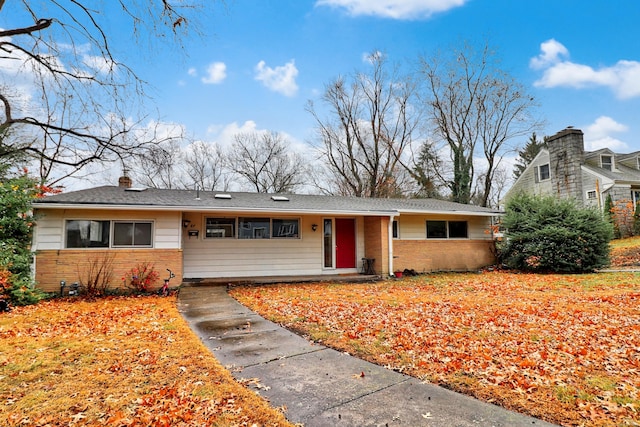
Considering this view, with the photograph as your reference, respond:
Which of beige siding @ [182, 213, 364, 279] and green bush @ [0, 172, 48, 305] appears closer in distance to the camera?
green bush @ [0, 172, 48, 305]

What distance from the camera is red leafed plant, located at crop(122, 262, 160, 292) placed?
930 cm

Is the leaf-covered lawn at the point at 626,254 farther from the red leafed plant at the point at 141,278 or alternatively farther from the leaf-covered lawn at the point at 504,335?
the red leafed plant at the point at 141,278

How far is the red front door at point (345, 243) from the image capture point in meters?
12.9

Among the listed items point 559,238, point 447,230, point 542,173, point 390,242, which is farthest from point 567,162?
point 390,242

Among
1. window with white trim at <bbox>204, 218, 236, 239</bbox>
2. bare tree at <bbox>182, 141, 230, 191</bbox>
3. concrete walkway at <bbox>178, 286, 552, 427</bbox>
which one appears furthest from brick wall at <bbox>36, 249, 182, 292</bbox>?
bare tree at <bbox>182, 141, 230, 191</bbox>

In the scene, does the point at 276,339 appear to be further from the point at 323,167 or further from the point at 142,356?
the point at 323,167

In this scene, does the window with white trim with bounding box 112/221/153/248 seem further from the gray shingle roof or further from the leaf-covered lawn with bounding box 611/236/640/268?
the leaf-covered lawn with bounding box 611/236/640/268

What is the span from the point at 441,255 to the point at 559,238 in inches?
169

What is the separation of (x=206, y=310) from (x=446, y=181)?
71.7 feet

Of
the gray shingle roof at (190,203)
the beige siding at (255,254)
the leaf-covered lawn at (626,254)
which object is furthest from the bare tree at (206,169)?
the leaf-covered lawn at (626,254)

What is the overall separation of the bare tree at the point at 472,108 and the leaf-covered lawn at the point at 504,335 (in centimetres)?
1498

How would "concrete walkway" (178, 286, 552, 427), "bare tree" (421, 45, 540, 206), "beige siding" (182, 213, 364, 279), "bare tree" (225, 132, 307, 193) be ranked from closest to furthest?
1. "concrete walkway" (178, 286, 552, 427)
2. "beige siding" (182, 213, 364, 279)
3. "bare tree" (421, 45, 540, 206)
4. "bare tree" (225, 132, 307, 193)

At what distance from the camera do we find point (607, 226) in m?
12.5

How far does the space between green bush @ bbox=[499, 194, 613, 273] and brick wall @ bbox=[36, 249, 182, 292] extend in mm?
12935
